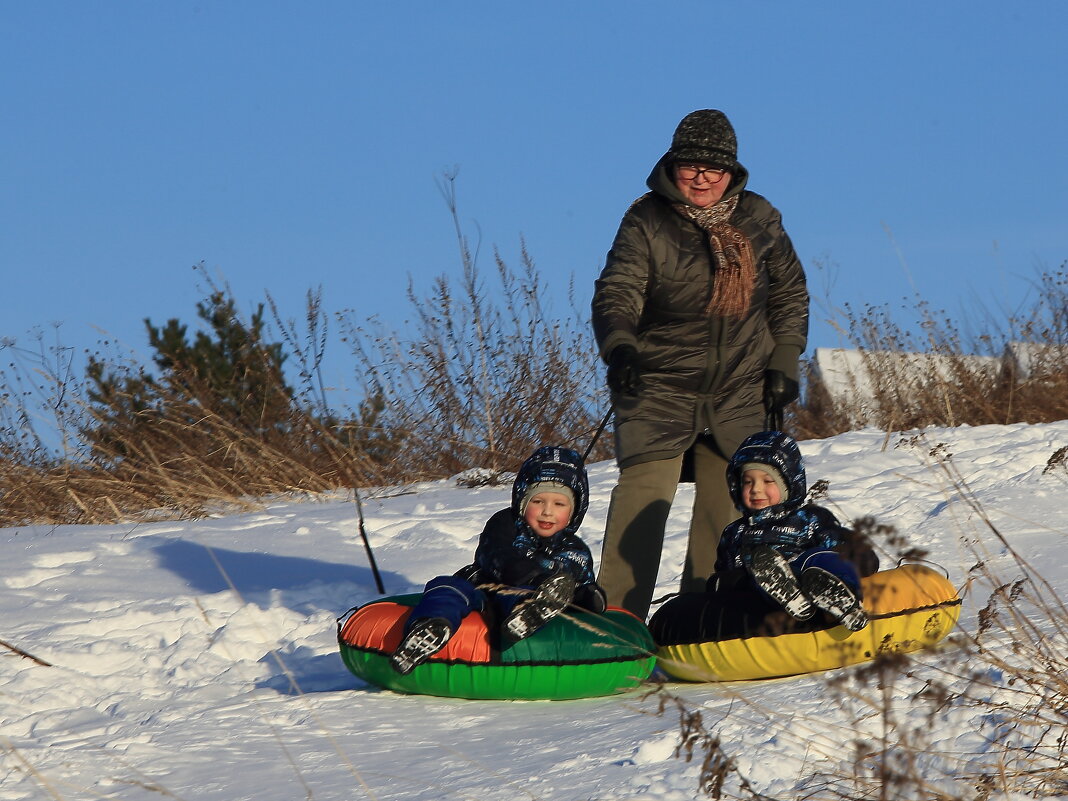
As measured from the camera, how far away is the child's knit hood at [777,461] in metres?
4.23

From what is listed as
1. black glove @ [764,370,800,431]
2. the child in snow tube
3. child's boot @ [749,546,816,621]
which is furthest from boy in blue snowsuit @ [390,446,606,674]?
black glove @ [764,370,800,431]

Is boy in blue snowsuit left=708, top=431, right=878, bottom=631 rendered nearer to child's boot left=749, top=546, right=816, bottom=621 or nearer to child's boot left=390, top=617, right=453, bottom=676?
child's boot left=749, top=546, right=816, bottom=621

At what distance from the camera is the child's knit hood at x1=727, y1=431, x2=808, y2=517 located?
167 inches

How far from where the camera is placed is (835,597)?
3.74 meters

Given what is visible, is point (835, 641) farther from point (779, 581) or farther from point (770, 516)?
point (770, 516)

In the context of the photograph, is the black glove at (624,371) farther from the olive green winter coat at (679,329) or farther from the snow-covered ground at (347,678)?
the snow-covered ground at (347,678)

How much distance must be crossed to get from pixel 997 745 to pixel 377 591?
3.66 metres

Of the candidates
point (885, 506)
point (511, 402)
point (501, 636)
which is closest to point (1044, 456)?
point (885, 506)

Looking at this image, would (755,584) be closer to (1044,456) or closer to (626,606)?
(626,606)

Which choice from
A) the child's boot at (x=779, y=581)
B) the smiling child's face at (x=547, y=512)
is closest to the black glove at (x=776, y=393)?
the smiling child's face at (x=547, y=512)

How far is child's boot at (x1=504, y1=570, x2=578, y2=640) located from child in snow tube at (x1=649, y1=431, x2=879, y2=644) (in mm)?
440

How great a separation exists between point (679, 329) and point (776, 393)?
418 millimetres

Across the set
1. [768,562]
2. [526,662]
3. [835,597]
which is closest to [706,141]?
[768,562]

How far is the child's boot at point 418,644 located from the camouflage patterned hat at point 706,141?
1788 mm
